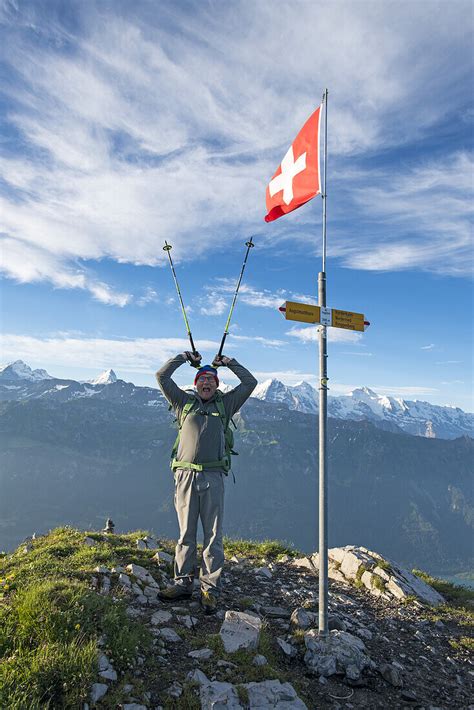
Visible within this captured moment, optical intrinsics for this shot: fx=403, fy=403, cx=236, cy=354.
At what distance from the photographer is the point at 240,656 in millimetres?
6520

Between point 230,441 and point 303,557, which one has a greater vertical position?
point 230,441

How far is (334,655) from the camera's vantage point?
7.02 metres

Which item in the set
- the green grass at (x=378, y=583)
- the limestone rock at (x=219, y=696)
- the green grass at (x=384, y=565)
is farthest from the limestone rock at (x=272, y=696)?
the green grass at (x=384, y=565)

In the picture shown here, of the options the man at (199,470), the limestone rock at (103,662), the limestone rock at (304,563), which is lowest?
the limestone rock at (304,563)

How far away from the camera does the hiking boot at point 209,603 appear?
805cm

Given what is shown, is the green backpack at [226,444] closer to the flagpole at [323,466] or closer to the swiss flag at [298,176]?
the flagpole at [323,466]

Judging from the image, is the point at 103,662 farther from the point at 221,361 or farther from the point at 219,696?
the point at 221,361

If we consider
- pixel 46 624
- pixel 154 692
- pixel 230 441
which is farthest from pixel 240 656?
pixel 230 441

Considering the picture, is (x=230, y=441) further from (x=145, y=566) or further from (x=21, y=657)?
(x=21, y=657)

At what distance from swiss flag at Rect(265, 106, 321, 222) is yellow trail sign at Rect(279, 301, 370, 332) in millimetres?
2513

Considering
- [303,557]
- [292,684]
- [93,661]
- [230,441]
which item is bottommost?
[303,557]

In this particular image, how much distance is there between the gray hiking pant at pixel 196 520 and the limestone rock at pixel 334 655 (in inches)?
88.4

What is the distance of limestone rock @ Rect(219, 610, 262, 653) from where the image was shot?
22.2 ft

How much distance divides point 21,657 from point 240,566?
7554 millimetres
